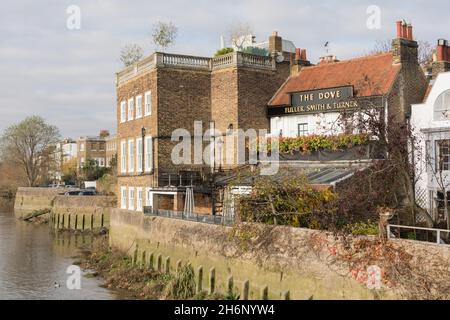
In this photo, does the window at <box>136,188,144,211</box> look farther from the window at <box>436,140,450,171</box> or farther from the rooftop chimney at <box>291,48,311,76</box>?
the window at <box>436,140,450,171</box>

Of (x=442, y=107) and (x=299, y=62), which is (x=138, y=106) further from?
(x=442, y=107)

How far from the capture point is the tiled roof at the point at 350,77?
26703 millimetres

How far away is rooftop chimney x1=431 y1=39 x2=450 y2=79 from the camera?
89.6 ft

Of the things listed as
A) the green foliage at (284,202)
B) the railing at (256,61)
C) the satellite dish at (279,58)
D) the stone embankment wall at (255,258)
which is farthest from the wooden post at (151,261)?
the satellite dish at (279,58)

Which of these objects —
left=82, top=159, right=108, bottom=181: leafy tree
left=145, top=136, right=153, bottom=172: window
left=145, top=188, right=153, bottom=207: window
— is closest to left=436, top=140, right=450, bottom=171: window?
left=145, top=136, right=153, bottom=172: window

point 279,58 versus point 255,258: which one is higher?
point 279,58

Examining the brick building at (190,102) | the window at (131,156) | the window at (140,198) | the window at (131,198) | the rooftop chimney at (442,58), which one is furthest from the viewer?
the window at (131,198)

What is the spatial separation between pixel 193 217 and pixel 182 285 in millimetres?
3522

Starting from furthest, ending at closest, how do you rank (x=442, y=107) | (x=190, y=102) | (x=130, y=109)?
(x=130, y=109) < (x=190, y=102) < (x=442, y=107)

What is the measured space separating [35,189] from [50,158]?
13655mm

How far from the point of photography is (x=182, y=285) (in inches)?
833

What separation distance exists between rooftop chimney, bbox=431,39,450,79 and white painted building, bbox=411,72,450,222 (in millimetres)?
3515

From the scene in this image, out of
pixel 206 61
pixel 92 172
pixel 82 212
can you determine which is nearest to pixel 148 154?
pixel 206 61

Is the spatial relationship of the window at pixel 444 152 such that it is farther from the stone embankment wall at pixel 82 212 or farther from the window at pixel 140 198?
the stone embankment wall at pixel 82 212
